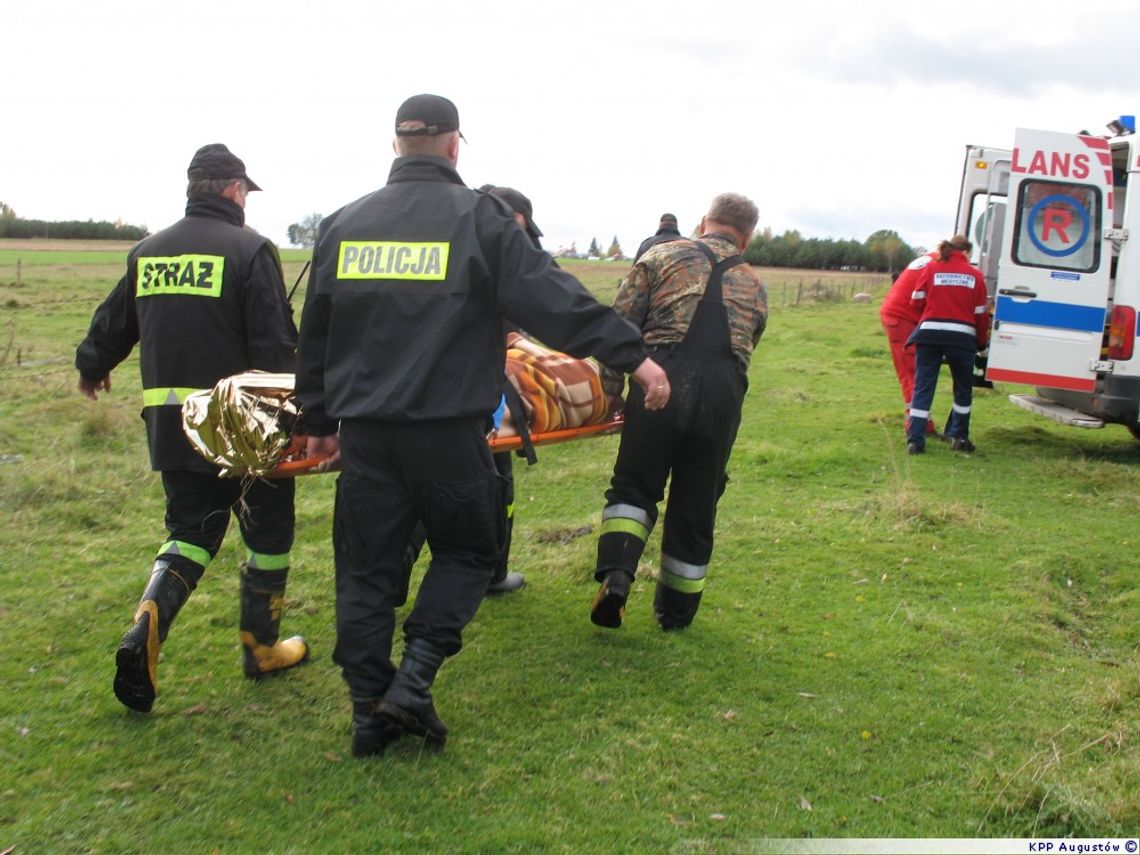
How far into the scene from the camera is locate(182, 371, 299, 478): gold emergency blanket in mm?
3691

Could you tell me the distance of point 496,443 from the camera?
4.33m

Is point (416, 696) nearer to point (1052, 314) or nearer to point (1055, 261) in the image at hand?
point (1052, 314)

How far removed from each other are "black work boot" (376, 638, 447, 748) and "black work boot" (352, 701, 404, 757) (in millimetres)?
50

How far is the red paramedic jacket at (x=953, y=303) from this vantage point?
930 centimetres

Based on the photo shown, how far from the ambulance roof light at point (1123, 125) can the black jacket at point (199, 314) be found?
25.6 ft

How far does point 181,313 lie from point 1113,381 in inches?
308

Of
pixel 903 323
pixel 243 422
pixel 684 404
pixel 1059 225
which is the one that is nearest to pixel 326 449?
pixel 243 422

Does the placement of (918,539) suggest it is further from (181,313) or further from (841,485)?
(181,313)

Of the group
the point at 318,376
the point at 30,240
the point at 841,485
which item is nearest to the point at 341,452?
the point at 318,376

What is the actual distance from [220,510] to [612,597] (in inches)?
66.8

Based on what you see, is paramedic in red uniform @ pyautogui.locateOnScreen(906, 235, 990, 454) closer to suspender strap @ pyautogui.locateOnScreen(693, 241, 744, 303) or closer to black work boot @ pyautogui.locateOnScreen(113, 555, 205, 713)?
suspender strap @ pyautogui.locateOnScreen(693, 241, 744, 303)

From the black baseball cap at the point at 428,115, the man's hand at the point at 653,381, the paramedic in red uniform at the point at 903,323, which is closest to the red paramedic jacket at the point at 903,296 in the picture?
the paramedic in red uniform at the point at 903,323

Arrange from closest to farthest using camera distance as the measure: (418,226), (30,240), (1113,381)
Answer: (418,226) < (1113,381) < (30,240)

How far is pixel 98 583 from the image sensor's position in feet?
17.9
